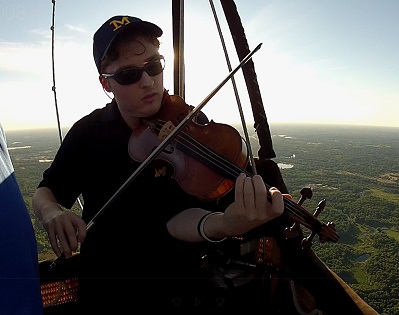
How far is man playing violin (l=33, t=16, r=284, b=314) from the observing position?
127cm

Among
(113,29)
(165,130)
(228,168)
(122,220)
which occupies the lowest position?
(122,220)

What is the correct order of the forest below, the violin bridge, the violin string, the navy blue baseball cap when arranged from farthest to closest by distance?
the forest below < the violin bridge < the violin string < the navy blue baseball cap

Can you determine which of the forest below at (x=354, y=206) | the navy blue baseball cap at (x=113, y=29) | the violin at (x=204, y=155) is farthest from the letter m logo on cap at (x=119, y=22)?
the forest below at (x=354, y=206)

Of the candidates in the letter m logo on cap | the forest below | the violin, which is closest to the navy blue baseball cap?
the letter m logo on cap

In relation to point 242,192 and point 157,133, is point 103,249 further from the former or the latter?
point 242,192

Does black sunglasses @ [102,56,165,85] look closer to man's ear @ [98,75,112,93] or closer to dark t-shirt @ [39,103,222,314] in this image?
man's ear @ [98,75,112,93]

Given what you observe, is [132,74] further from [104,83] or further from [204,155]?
[204,155]

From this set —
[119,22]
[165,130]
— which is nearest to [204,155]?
[165,130]

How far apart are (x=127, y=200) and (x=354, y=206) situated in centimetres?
3783

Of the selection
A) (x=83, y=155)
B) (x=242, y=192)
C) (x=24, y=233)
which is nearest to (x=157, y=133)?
(x=83, y=155)

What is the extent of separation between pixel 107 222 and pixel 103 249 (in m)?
0.12

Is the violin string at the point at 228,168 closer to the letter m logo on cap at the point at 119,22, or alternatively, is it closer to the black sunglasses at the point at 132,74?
the black sunglasses at the point at 132,74

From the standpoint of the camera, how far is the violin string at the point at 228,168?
1335mm

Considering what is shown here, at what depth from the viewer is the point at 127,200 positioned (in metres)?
1.35
